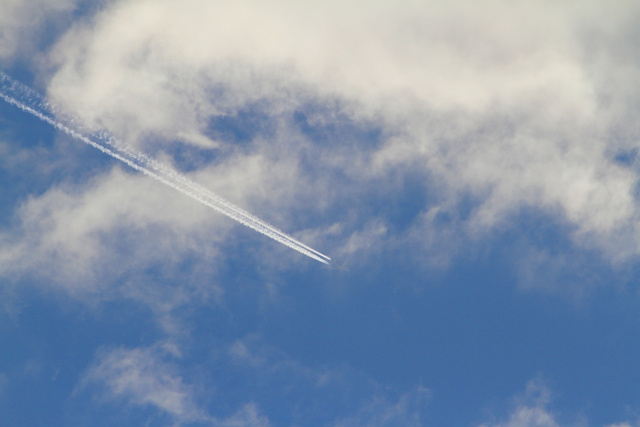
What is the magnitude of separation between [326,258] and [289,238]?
1281 cm

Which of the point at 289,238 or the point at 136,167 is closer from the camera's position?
the point at 136,167

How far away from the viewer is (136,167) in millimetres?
96438

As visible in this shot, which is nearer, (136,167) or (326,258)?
(136,167)

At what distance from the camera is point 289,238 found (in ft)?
350

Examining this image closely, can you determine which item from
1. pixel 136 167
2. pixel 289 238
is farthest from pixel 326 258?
pixel 136 167

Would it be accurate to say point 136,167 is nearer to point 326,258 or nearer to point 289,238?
point 289,238

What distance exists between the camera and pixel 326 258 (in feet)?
365

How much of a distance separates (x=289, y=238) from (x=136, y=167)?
43.1 m

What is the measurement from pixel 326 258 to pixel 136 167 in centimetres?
5579
